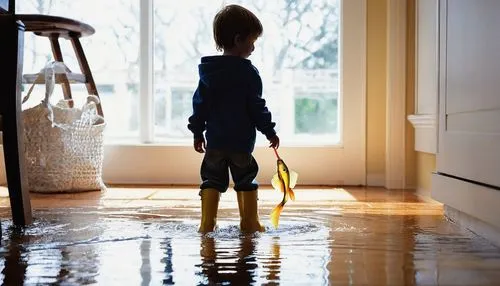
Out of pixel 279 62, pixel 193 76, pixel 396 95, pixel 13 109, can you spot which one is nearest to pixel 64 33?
pixel 193 76

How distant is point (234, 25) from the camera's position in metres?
1.34

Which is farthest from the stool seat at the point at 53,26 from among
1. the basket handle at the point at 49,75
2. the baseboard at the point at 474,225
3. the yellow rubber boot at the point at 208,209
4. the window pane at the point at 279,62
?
the baseboard at the point at 474,225

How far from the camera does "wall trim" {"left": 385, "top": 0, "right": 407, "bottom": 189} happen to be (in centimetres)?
232

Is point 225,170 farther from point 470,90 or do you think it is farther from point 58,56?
point 58,56

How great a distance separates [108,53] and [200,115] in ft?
4.52

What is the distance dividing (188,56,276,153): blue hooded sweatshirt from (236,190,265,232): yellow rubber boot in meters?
0.10

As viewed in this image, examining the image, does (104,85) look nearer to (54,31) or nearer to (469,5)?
(54,31)

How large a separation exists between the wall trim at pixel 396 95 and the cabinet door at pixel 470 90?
0.79m

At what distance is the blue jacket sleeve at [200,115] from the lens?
1338 mm

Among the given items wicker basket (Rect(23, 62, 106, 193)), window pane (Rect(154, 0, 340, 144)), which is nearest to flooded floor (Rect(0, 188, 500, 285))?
wicker basket (Rect(23, 62, 106, 193))

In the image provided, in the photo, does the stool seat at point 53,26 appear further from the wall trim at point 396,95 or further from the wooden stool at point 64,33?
the wall trim at point 396,95

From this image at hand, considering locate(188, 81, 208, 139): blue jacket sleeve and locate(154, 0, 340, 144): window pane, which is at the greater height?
locate(154, 0, 340, 144): window pane

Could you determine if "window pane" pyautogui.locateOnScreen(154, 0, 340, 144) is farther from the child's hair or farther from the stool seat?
the child's hair

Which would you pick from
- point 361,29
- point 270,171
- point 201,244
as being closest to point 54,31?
point 270,171
